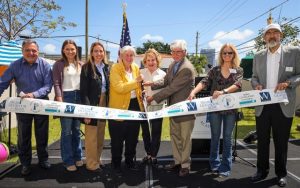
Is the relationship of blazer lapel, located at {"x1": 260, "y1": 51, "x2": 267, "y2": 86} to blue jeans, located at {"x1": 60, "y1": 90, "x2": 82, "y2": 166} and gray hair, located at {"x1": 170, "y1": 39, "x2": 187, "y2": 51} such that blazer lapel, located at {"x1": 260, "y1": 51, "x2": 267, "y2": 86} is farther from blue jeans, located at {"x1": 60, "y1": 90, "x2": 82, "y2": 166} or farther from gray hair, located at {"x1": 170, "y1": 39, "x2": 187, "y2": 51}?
blue jeans, located at {"x1": 60, "y1": 90, "x2": 82, "y2": 166}

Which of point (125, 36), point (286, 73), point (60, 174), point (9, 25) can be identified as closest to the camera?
point (286, 73)

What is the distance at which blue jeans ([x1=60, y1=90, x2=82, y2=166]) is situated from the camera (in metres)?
4.83

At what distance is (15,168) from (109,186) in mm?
1776

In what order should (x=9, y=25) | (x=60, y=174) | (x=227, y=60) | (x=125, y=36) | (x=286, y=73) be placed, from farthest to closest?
(x=9, y=25), (x=125, y=36), (x=60, y=174), (x=227, y=60), (x=286, y=73)

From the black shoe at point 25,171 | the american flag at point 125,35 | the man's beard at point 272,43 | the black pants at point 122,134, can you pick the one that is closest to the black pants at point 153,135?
the black pants at point 122,134

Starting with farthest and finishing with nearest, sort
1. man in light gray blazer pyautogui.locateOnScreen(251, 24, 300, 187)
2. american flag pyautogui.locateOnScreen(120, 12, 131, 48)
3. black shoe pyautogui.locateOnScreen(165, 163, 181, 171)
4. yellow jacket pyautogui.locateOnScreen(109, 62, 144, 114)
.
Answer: american flag pyautogui.locateOnScreen(120, 12, 131, 48) < black shoe pyautogui.locateOnScreen(165, 163, 181, 171) < yellow jacket pyautogui.locateOnScreen(109, 62, 144, 114) < man in light gray blazer pyautogui.locateOnScreen(251, 24, 300, 187)

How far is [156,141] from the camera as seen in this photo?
5.16 metres

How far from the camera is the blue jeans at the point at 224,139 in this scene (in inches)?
180

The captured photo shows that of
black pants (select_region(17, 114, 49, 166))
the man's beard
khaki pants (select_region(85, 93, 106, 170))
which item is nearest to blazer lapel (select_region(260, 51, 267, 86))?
the man's beard

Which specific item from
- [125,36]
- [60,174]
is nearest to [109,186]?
[60,174]

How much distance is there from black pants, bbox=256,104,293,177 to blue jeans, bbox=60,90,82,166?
276 centimetres

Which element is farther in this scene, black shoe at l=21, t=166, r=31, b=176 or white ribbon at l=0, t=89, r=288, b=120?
black shoe at l=21, t=166, r=31, b=176

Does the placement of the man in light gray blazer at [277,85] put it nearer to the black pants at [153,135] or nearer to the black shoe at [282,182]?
the black shoe at [282,182]

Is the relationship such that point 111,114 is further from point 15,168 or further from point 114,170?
point 15,168
